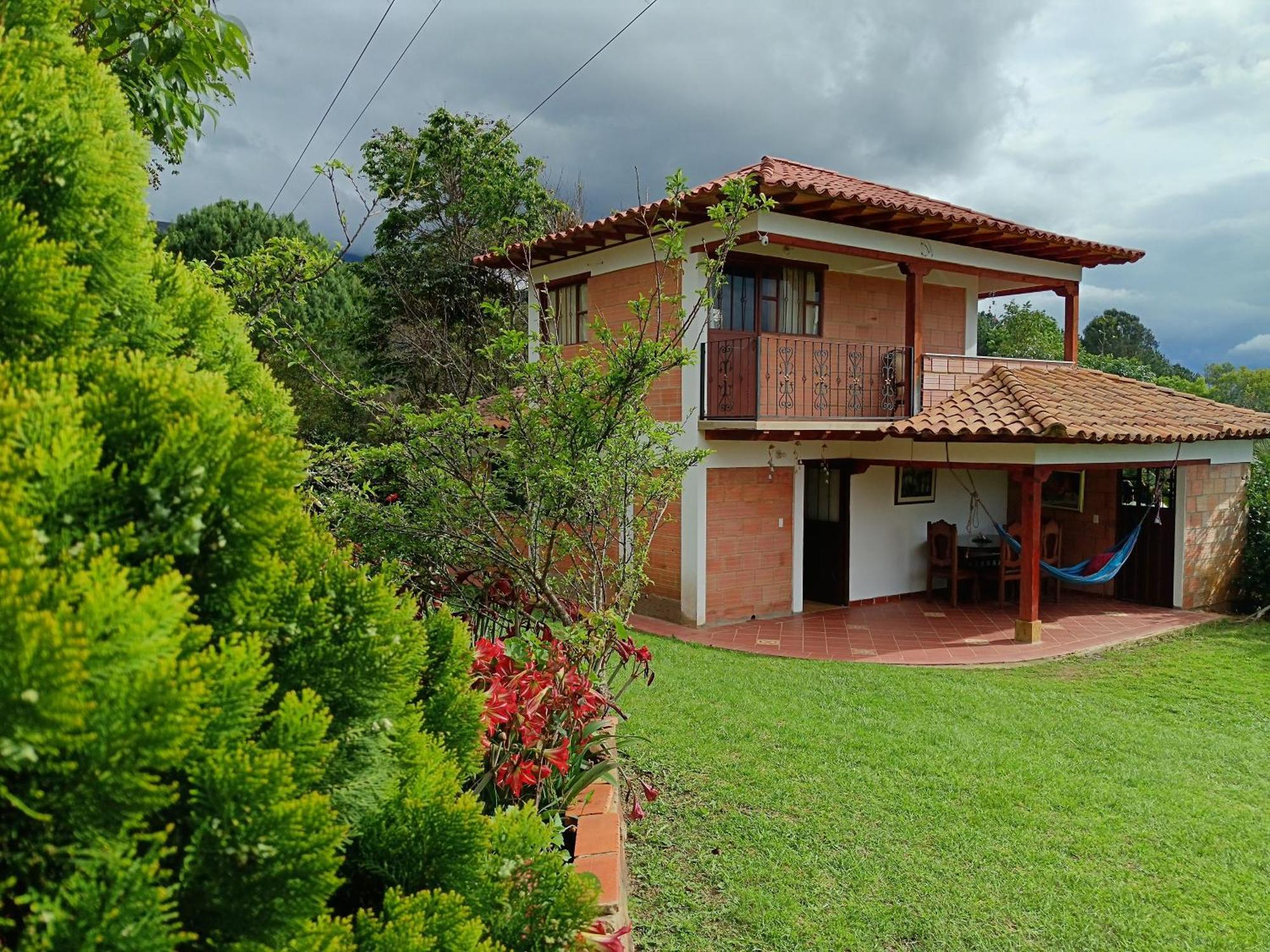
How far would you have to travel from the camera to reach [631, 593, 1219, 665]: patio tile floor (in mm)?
9414

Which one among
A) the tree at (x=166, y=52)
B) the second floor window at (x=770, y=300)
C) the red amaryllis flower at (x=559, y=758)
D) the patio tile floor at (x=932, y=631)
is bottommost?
the patio tile floor at (x=932, y=631)

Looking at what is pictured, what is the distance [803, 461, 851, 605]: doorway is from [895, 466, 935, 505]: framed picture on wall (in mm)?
1041

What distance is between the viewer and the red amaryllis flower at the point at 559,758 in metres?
2.83

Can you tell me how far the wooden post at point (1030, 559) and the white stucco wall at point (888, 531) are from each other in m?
2.49

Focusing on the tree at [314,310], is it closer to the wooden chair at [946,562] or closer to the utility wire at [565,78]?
the utility wire at [565,78]

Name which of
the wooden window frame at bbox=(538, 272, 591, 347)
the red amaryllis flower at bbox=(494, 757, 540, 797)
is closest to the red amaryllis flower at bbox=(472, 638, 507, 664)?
the red amaryllis flower at bbox=(494, 757, 540, 797)

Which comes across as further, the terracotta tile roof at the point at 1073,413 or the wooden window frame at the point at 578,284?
the wooden window frame at the point at 578,284

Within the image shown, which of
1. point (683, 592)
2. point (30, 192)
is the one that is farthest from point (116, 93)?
point (683, 592)

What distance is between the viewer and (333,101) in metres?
15.0

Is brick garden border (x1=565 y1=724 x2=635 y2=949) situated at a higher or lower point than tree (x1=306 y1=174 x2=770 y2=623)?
lower

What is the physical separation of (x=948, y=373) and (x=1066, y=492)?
3.70 metres

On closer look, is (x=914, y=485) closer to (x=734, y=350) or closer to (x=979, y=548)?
(x=979, y=548)

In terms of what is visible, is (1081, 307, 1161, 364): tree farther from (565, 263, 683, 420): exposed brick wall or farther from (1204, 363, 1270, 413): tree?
(565, 263, 683, 420): exposed brick wall

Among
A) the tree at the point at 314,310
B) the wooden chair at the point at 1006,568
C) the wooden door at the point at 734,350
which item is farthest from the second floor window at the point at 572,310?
the wooden chair at the point at 1006,568
